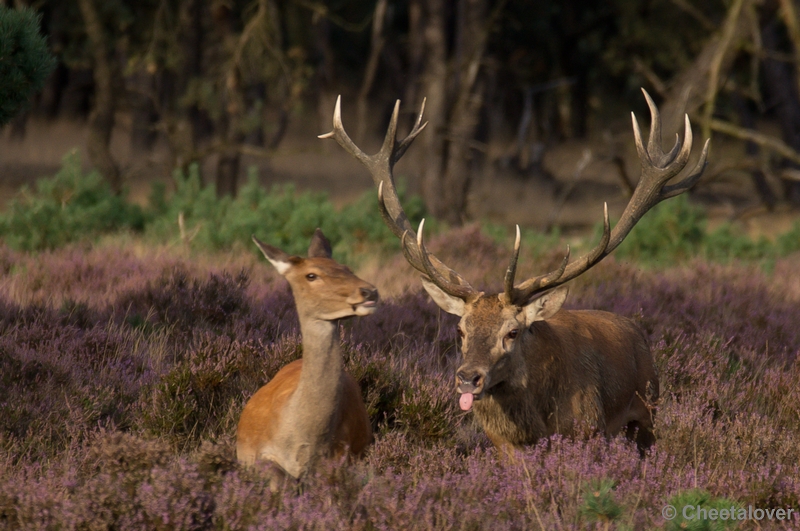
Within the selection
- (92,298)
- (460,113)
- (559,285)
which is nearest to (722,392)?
(559,285)

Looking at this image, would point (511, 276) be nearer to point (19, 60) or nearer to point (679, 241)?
point (19, 60)

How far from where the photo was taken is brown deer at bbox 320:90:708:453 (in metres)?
4.82

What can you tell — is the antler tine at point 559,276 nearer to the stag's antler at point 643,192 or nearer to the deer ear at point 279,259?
the stag's antler at point 643,192

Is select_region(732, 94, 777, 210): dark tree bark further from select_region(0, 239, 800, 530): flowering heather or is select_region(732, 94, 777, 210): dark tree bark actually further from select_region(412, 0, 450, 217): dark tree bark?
select_region(0, 239, 800, 530): flowering heather

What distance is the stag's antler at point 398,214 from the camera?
5145 mm

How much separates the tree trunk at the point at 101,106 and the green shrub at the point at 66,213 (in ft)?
10.8

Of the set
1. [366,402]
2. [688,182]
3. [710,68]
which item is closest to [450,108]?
[710,68]

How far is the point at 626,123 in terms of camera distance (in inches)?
1451

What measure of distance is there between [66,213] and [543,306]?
7.21m

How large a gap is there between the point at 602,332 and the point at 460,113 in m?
9.88

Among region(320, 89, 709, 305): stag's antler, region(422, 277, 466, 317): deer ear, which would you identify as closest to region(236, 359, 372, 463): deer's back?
region(422, 277, 466, 317): deer ear

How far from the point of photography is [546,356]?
500 cm

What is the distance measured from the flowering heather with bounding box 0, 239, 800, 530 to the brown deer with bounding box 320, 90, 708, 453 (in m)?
0.18

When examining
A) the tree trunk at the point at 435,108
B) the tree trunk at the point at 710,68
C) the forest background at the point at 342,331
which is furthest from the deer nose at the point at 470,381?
the tree trunk at the point at 435,108
